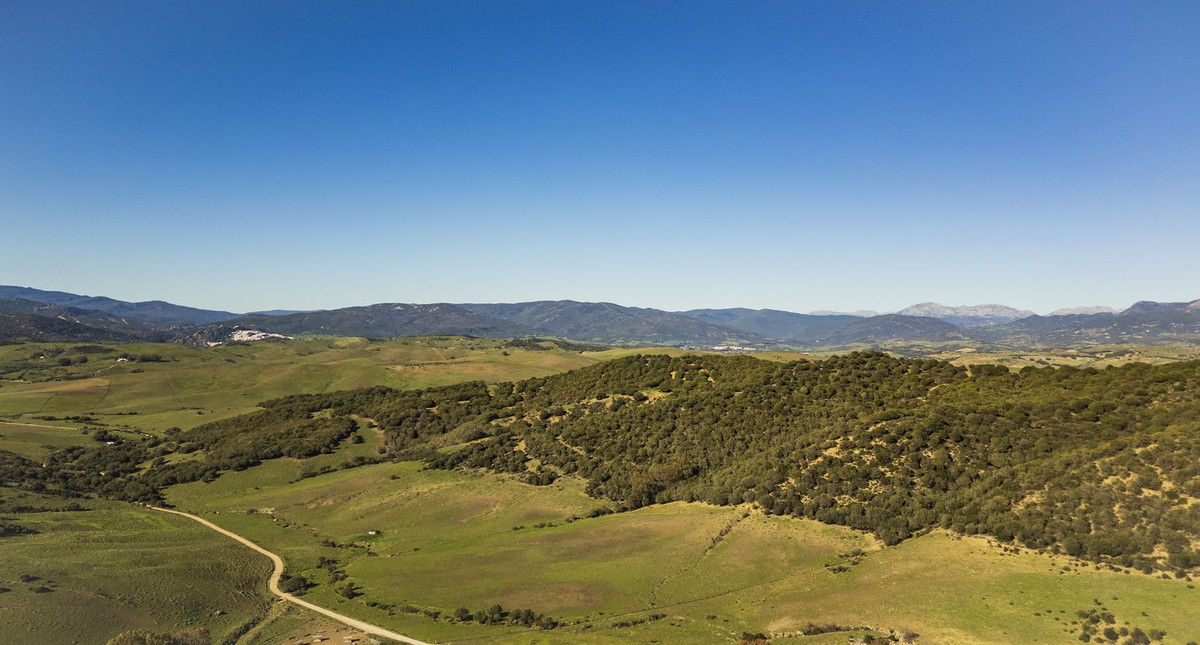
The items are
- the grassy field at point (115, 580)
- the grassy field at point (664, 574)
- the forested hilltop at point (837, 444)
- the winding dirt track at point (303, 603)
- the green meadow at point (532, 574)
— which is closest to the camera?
the grassy field at point (664, 574)

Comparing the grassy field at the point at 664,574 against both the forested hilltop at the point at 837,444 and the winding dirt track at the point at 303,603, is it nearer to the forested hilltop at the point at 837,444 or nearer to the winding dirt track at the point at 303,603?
the winding dirt track at the point at 303,603

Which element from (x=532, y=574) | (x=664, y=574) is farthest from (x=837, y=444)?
(x=532, y=574)

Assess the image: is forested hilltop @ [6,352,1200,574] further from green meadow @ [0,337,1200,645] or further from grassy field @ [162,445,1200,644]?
grassy field @ [162,445,1200,644]

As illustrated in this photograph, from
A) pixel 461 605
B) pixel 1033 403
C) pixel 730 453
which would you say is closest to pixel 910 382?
pixel 1033 403

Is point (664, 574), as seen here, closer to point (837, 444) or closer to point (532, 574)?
point (532, 574)

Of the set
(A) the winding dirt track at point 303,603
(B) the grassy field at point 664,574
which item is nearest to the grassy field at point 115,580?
(A) the winding dirt track at point 303,603

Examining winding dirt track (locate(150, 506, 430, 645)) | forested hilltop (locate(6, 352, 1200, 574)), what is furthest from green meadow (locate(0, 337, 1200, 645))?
forested hilltop (locate(6, 352, 1200, 574))
